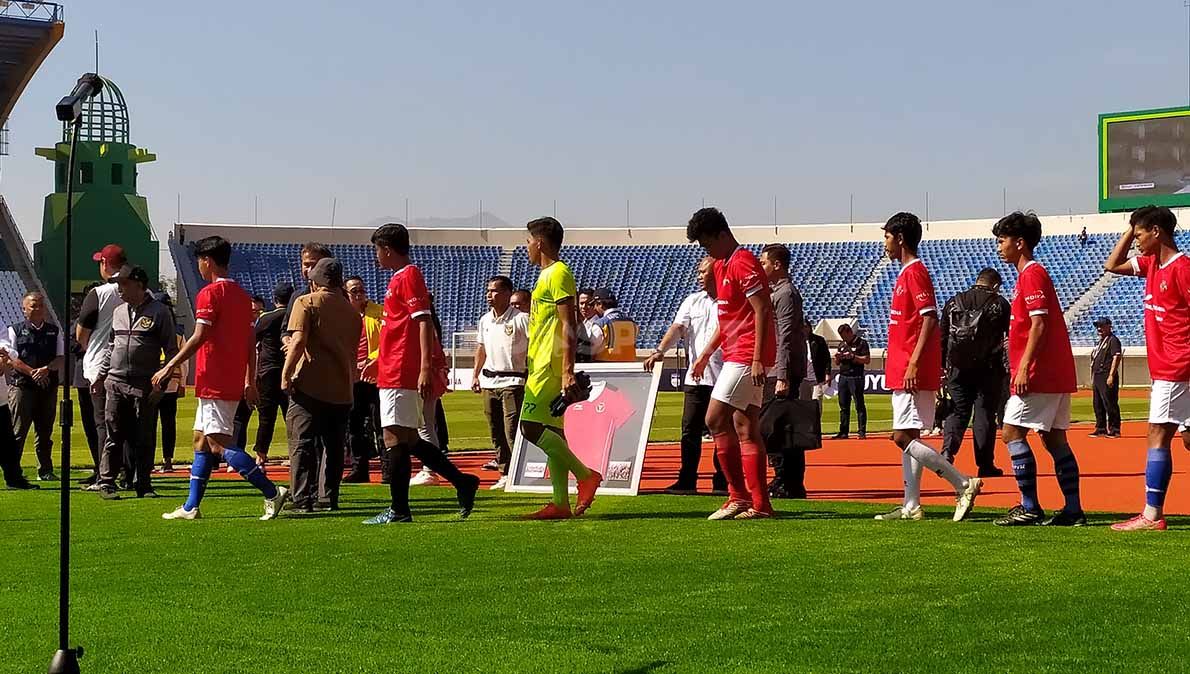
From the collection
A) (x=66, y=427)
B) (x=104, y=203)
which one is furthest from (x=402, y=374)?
(x=104, y=203)

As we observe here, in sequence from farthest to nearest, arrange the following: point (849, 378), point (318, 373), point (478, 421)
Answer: point (478, 421)
point (849, 378)
point (318, 373)

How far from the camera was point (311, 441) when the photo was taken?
10930 millimetres

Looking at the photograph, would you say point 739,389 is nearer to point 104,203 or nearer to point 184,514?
point 184,514

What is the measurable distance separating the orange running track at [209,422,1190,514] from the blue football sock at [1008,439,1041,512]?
166cm

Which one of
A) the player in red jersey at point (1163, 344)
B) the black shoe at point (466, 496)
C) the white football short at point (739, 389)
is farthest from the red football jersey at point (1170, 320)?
the black shoe at point (466, 496)

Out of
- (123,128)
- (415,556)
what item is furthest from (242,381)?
(123,128)

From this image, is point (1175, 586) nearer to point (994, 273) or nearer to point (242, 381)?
point (242, 381)

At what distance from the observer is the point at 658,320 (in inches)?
2672

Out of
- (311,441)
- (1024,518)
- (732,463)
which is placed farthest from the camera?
(311,441)

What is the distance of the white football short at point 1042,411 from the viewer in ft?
29.3

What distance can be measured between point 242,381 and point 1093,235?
5913cm

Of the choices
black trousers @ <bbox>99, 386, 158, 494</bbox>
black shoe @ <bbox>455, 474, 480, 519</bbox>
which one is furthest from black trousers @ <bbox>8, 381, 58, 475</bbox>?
black shoe @ <bbox>455, 474, 480, 519</bbox>

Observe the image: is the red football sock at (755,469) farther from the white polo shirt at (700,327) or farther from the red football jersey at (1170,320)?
the white polo shirt at (700,327)

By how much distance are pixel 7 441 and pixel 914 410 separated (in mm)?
8720
